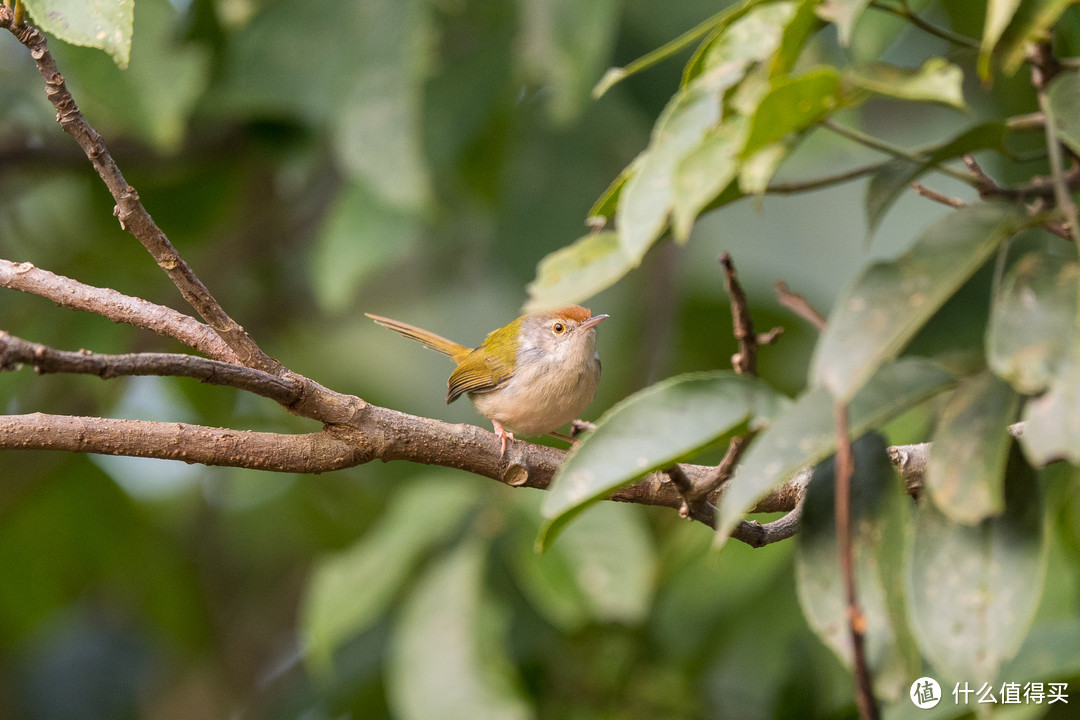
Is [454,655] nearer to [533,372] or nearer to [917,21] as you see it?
[533,372]

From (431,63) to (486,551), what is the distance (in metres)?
1.87

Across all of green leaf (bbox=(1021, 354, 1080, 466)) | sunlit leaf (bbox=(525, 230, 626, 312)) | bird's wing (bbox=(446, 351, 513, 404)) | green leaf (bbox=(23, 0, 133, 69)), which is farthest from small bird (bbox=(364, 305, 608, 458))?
green leaf (bbox=(1021, 354, 1080, 466))

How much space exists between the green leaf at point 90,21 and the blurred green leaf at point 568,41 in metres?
1.99

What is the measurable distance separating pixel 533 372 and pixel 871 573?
8.48 ft

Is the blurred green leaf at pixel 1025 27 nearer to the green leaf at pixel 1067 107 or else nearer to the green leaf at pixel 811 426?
the green leaf at pixel 1067 107

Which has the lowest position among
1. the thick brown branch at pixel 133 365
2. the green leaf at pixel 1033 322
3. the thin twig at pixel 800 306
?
the green leaf at pixel 1033 322

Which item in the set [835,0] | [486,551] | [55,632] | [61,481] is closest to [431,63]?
[486,551]

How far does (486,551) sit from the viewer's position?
3.47 m

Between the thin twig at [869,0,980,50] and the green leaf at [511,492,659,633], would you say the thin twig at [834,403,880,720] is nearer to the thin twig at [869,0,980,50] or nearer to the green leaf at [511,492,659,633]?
the thin twig at [869,0,980,50]

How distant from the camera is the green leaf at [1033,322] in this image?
1.01 meters

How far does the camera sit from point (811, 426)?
105cm

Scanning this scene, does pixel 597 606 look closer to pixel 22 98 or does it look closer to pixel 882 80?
pixel 882 80

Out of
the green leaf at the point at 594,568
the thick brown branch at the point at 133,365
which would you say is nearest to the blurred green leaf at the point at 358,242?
the green leaf at the point at 594,568

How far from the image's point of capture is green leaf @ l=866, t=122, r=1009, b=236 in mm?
1194
